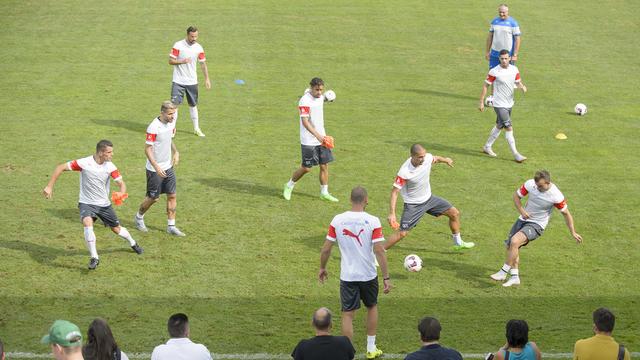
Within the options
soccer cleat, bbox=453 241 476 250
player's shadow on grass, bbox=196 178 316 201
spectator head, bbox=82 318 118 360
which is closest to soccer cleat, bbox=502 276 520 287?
soccer cleat, bbox=453 241 476 250

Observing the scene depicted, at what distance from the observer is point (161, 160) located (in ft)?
53.2

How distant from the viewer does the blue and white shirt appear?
25312 mm

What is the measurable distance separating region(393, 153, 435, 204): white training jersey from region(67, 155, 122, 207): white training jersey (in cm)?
461

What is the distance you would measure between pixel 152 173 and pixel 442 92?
40.1 ft

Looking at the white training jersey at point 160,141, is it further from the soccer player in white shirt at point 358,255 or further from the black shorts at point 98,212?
the soccer player in white shirt at point 358,255

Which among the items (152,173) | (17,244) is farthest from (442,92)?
(17,244)

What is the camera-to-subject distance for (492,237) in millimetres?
16812

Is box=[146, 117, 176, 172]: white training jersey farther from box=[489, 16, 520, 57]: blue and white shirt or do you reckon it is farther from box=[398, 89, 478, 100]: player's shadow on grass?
box=[489, 16, 520, 57]: blue and white shirt

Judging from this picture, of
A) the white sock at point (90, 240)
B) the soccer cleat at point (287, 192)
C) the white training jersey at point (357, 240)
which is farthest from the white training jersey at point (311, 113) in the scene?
the white training jersey at point (357, 240)

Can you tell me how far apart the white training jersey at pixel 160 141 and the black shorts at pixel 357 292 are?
5.36m

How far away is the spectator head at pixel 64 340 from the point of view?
8.27m

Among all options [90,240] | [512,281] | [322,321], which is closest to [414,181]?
[512,281]

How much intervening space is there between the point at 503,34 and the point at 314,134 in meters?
9.80

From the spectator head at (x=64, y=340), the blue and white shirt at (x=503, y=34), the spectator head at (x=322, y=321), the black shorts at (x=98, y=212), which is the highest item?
the blue and white shirt at (x=503, y=34)
